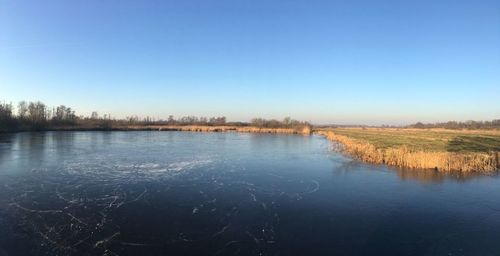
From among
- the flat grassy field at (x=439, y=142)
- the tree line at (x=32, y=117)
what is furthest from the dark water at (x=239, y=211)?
the tree line at (x=32, y=117)

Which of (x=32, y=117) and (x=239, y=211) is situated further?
(x=32, y=117)

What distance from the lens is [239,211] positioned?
33.7ft

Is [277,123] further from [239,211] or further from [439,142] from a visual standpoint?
[239,211]

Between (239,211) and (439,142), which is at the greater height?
(439,142)

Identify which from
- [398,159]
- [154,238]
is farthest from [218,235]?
[398,159]

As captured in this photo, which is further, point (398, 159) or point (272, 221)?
point (398, 159)

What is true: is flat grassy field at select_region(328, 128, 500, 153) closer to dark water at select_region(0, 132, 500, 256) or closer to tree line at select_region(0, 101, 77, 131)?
dark water at select_region(0, 132, 500, 256)

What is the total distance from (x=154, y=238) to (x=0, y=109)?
55.3 metres

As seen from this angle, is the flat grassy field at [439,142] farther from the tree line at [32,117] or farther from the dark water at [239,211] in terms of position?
the tree line at [32,117]

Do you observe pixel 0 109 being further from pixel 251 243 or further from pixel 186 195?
pixel 251 243

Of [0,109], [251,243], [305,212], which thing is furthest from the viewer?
[0,109]

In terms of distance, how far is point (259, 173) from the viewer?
55.5 feet

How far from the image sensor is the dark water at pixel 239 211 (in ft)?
25.4

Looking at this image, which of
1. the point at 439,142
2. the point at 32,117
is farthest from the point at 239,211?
the point at 32,117
